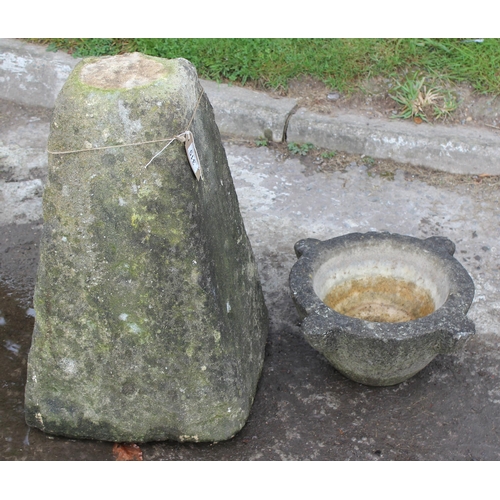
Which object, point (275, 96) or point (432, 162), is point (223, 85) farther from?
point (432, 162)

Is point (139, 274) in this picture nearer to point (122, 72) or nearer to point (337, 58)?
point (122, 72)

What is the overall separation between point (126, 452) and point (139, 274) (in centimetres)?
80

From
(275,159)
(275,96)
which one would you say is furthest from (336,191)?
(275,96)

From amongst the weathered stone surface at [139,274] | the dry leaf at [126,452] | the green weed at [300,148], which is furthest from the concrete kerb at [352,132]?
the dry leaf at [126,452]

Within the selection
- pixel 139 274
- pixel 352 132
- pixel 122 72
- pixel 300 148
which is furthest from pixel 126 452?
pixel 352 132

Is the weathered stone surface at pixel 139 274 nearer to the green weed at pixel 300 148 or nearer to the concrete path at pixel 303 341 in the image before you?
the concrete path at pixel 303 341

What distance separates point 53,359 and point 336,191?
2.16 metres

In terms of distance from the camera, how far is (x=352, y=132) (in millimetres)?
4398

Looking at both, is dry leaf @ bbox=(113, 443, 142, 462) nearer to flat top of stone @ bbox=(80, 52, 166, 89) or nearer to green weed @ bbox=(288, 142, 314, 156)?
flat top of stone @ bbox=(80, 52, 166, 89)

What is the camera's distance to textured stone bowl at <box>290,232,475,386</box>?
8.61ft

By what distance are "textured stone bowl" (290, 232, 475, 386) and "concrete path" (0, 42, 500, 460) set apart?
199mm

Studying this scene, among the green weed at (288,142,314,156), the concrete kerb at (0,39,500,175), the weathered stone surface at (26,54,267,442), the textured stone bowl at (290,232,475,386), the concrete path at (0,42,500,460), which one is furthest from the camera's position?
the green weed at (288,142,314,156)

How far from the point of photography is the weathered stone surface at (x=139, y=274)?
221 cm

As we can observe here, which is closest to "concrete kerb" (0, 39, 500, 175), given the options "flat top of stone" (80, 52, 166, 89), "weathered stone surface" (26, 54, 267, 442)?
"weathered stone surface" (26, 54, 267, 442)
